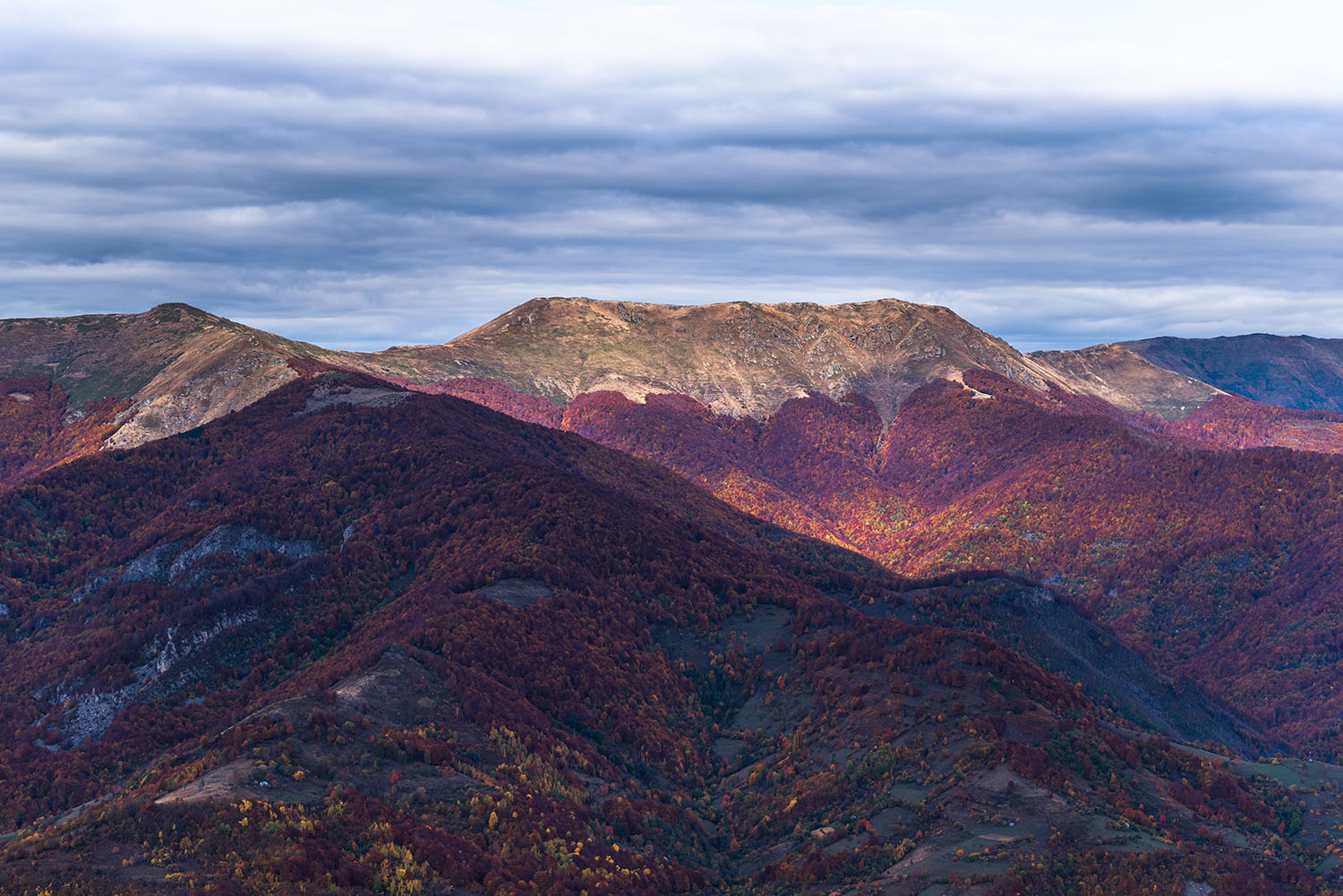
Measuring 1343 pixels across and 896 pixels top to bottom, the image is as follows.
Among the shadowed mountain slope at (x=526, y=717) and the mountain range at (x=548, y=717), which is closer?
the shadowed mountain slope at (x=526, y=717)

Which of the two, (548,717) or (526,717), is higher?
(526,717)

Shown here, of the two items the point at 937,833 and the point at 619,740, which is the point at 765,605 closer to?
the point at 619,740

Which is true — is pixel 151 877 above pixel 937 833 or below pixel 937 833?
above

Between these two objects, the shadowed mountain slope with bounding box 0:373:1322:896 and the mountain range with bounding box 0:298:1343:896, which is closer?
the shadowed mountain slope with bounding box 0:373:1322:896

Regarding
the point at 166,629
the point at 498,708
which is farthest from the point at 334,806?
the point at 166,629

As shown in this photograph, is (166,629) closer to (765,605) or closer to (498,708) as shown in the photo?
(498,708)

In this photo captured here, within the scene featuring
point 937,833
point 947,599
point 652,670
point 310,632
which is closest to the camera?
point 937,833

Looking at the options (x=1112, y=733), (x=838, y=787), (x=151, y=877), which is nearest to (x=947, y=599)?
(x=1112, y=733)

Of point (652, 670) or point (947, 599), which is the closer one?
point (652, 670)

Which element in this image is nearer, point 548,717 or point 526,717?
point 526,717

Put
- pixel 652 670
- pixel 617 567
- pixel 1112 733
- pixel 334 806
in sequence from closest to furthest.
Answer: pixel 334 806 < pixel 1112 733 < pixel 652 670 < pixel 617 567
